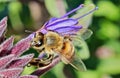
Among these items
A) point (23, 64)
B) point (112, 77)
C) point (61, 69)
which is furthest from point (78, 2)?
point (23, 64)

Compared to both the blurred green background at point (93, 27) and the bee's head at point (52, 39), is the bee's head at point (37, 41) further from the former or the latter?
the blurred green background at point (93, 27)

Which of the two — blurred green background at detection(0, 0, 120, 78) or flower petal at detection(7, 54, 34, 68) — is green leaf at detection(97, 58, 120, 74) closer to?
blurred green background at detection(0, 0, 120, 78)

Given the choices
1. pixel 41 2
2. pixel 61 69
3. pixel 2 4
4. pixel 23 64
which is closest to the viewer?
pixel 23 64

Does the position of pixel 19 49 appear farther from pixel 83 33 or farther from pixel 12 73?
pixel 83 33

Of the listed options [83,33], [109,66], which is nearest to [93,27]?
[109,66]

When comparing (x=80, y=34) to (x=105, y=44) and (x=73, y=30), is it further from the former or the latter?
(x=105, y=44)
